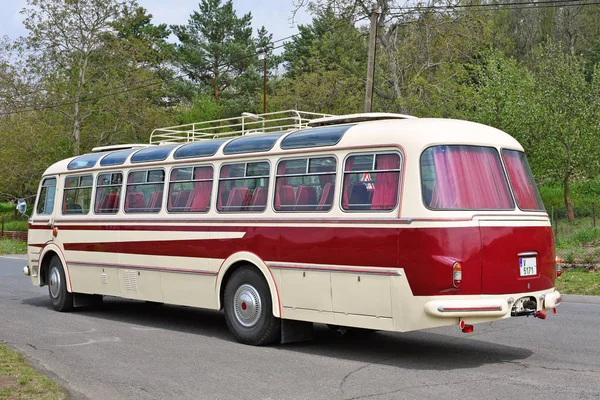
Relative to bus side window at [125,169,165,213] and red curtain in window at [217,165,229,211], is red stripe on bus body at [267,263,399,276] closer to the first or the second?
red curtain in window at [217,165,229,211]

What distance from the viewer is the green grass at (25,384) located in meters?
7.47

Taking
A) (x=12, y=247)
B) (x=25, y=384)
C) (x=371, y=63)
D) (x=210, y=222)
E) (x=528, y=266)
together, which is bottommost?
(x=25, y=384)

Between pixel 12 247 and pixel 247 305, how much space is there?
106 feet

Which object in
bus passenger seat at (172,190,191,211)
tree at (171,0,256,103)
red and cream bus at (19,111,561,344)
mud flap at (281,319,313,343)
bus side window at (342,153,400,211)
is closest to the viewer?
red and cream bus at (19,111,561,344)

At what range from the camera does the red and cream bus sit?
880 cm

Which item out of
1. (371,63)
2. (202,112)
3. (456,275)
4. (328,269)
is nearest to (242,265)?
(328,269)

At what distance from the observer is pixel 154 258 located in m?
12.5

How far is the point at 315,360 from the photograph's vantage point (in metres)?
9.53

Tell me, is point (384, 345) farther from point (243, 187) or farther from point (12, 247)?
point (12, 247)

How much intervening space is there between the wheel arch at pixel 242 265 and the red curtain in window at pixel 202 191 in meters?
1.01

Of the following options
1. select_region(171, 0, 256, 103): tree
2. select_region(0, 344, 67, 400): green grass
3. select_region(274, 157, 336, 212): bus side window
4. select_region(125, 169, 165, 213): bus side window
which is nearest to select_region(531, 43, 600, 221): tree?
select_region(125, 169, 165, 213): bus side window

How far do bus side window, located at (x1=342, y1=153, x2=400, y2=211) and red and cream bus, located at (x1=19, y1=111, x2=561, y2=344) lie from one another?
0.05ft

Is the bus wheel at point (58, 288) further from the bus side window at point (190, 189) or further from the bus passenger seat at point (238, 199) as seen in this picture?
the bus passenger seat at point (238, 199)

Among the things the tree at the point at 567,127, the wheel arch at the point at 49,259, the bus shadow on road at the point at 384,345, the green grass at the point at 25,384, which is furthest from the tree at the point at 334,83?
the green grass at the point at 25,384
